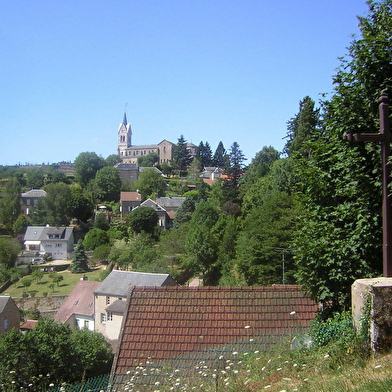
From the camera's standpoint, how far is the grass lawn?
44250mm

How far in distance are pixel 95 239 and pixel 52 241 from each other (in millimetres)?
7233

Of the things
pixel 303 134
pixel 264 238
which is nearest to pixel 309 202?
pixel 264 238

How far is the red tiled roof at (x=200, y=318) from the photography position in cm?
702

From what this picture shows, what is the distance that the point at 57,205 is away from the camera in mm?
65438

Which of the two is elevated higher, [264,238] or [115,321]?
[264,238]

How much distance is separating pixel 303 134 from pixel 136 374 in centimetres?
3540

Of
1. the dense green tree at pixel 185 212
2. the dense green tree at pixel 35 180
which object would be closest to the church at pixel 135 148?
the dense green tree at pixel 35 180

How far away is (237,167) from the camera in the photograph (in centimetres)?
5366

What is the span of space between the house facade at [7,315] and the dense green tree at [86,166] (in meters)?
52.8

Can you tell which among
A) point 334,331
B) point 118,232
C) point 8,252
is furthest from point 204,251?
point 334,331

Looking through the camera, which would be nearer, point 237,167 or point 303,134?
point 303,134

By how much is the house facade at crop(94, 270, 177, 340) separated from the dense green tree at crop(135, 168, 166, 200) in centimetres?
4403

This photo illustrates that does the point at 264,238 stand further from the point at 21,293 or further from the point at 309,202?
the point at 21,293

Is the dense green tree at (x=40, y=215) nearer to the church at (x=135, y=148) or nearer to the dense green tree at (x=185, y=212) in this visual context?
the dense green tree at (x=185, y=212)
